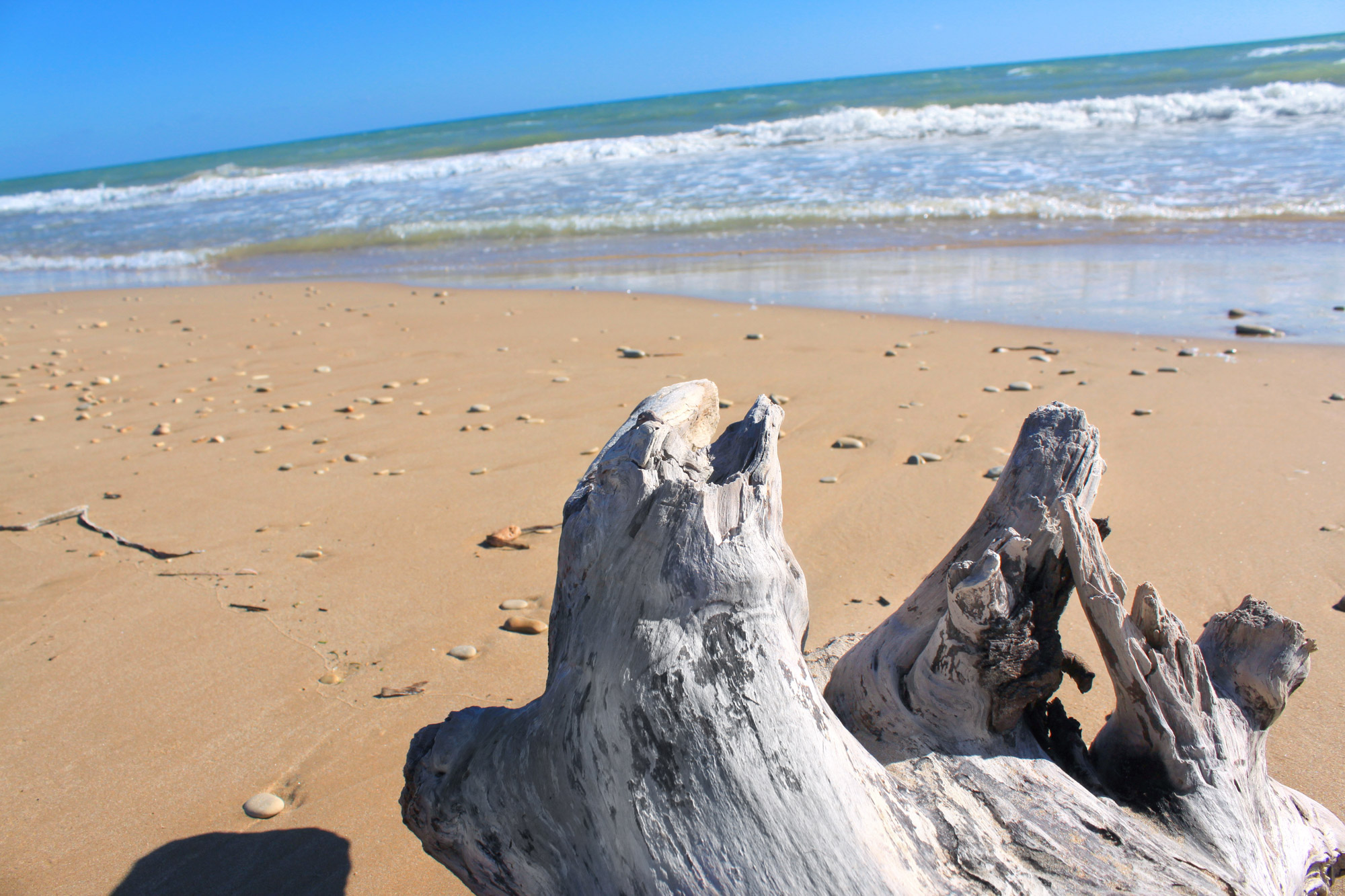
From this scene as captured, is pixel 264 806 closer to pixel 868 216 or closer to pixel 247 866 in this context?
pixel 247 866

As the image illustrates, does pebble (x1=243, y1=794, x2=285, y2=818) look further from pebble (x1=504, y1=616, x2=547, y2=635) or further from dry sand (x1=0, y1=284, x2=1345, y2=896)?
pebble (x1=504, y1=616, x2=547, y2=635)

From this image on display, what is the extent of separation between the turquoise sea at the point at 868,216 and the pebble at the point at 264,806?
6.62 metres

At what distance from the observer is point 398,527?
3963 millimetres

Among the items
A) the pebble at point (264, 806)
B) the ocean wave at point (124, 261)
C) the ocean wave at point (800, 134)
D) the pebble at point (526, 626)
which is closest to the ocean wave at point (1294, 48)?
the ocean wave at point (800, 134)

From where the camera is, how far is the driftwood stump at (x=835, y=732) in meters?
1.46

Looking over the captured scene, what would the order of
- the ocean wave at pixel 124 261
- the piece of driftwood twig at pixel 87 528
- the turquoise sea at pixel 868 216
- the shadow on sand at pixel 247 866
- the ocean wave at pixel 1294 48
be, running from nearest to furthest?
the shadow on sand at pixel 247 866 < the piece of driftwood twig at pixel 87 528 < the turquoise sea at pixel 868 216 < the ocean wave at pixel 124 261 < the ocean wave at pixel 1294 48

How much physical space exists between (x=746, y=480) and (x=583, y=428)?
3.56m

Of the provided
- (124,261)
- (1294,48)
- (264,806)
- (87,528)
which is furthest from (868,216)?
(1294,48)

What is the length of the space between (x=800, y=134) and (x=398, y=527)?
24.8 metres

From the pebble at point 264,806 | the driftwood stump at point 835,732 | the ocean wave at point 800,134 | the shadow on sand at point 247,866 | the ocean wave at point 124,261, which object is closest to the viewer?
the driftwood stump at point 835,732

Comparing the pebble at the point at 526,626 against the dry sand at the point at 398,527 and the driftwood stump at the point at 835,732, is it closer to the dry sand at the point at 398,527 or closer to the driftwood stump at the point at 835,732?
the dry sand at the point at 398,527

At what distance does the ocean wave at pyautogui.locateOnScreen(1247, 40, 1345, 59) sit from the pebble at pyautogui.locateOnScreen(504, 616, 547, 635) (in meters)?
49.8

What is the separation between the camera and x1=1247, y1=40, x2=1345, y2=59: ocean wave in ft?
138

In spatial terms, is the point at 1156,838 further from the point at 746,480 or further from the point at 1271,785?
the point at 746,480
